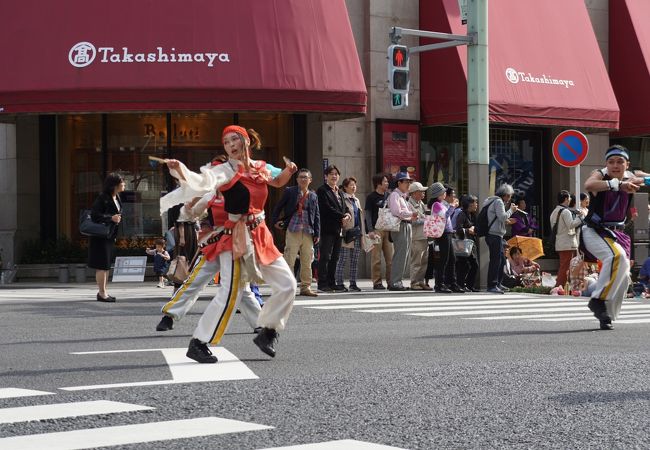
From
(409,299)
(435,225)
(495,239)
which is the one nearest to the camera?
(409,299)

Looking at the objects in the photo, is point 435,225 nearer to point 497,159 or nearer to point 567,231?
point 567,231

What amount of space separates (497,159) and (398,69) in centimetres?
730

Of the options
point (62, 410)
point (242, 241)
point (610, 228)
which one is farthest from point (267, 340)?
point (610, 228)

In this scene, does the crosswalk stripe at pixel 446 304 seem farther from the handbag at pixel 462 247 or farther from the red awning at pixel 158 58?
the red awning at pixel 158 58

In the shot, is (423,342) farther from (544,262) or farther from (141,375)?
(544,262)

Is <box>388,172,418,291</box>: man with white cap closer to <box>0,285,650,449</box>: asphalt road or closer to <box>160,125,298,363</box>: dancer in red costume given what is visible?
<box>0,285,650,449</box>: asphalt road

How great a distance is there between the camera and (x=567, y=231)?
19.8 m

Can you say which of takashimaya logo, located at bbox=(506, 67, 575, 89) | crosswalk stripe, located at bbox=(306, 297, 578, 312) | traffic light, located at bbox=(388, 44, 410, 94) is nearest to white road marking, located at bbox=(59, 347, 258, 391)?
crosswalk stripe, located at bbox=(306, 297, 578, 312)

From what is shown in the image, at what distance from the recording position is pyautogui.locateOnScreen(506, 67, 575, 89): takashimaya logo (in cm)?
2403

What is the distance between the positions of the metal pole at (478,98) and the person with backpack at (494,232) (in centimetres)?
134

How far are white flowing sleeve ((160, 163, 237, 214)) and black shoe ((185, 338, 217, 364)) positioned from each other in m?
1.07

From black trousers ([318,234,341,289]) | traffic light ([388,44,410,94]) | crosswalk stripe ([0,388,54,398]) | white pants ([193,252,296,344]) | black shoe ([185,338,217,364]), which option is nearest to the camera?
crosswalk stripe ([0,388,54,398])

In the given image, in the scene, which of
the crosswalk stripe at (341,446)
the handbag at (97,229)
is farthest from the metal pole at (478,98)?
the crosswalk stripe at (341,446)

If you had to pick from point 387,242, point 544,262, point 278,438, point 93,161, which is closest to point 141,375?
point 278,438
